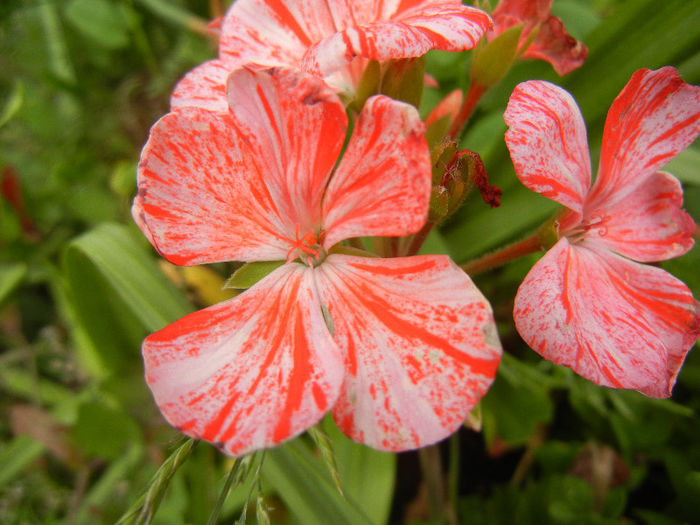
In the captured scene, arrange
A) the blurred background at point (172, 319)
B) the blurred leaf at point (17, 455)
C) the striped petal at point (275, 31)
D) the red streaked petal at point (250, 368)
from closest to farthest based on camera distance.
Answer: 1. the red streaked petal at point (250, 368)
2. the striped petal at point (275, 31)
3. the blurred background at point (172, 319)
4. the blurred leaf at point (17, 455)

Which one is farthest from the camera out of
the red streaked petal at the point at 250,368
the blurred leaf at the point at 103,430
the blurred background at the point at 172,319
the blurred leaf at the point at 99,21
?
the blurred leaf at the point at 99,21

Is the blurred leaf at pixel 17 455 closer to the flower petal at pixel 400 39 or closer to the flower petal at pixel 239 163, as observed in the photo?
the flower petal at pixel 239 163

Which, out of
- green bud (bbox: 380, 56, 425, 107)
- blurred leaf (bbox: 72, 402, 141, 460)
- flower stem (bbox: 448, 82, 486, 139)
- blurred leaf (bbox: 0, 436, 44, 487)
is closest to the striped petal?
green bud (bbox: 380, 56, 425, 107)

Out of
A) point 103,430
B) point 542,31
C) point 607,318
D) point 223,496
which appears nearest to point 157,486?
point 223,496

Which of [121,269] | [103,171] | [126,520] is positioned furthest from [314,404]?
[103,171]

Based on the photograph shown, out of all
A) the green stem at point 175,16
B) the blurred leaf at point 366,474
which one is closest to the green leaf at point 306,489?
the blurred leaf at point 366,474

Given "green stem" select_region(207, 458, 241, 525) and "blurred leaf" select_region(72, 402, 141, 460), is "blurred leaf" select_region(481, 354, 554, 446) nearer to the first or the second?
"green stem" select_region(207, 458, 241, 525)

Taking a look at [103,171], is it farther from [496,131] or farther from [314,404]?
[314,404]
